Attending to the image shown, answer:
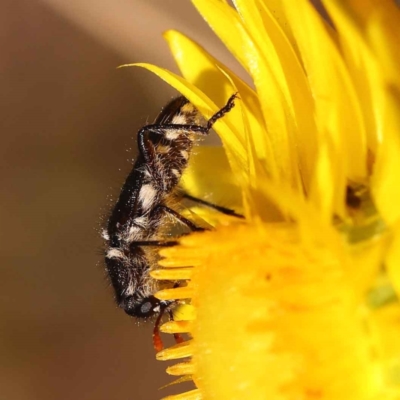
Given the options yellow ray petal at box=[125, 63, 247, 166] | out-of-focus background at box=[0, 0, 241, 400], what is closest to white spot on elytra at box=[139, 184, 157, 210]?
yellow ray petal at box=[125, 63, 247, 166]

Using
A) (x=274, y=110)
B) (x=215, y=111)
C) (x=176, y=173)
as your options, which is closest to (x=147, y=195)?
(x=176, y=173)

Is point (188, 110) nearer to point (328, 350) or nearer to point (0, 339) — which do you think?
point (328, 350)

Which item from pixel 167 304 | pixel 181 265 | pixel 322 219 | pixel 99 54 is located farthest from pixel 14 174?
pixel 322 219

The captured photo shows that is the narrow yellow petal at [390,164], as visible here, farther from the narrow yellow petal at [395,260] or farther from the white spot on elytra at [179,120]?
the white spot on elytra at [179,120]

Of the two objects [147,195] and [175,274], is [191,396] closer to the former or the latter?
[175,274]

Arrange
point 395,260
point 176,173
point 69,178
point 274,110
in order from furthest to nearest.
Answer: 1. point 69,178
2. point 176,173
3. point 274,110
4. point 395,260

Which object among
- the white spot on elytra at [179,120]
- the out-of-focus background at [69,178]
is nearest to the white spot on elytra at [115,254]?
the white spot on elytra at [179,120]
